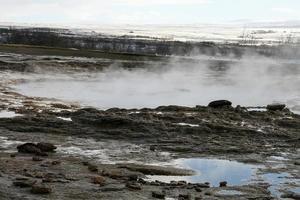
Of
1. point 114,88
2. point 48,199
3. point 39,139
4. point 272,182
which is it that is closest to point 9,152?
point 39,139

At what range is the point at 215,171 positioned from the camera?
12.6 m

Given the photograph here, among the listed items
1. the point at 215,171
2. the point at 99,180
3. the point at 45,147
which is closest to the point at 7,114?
the point at 45,147

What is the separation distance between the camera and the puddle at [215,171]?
11.7 meters

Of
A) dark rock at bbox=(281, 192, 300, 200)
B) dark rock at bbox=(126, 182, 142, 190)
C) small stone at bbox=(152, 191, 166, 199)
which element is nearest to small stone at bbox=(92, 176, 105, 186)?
dark rock at bbox=(126, 182, 142, 190)

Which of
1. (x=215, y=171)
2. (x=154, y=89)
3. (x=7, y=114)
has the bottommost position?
(x=154, y=89)

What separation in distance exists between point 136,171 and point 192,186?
1.68 meters

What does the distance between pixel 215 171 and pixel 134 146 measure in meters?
3.05

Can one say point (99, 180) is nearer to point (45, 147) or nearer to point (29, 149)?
point (29, 149)

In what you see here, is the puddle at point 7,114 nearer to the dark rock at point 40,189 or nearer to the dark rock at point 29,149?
the dark rock at point 29,149

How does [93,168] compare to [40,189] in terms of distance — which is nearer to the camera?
[40,189]

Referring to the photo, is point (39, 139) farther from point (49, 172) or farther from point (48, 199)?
point (48, 199)

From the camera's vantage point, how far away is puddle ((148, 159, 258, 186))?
11727 mm

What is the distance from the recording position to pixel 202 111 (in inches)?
800

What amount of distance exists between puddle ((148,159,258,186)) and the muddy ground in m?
0.29
